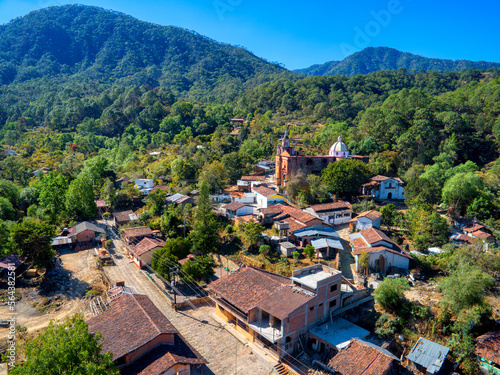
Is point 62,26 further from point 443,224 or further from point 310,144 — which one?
point 443,224

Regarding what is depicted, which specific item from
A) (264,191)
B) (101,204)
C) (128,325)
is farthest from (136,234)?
(264,191)

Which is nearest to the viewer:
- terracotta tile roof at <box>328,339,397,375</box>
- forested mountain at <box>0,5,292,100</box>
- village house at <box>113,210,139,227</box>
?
terracotta tile roof at <box>328,339,397,375</box>

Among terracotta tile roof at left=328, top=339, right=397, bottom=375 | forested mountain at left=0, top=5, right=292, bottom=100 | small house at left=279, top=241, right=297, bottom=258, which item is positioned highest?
forested mountain at left=0, top=5, right=292, bottom=100

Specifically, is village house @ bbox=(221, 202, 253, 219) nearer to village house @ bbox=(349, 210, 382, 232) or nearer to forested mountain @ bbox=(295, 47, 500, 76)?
village house @ bbox=(349, 210, 382, 232)

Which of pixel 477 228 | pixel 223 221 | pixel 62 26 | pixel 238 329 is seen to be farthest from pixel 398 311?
pixel 62 26

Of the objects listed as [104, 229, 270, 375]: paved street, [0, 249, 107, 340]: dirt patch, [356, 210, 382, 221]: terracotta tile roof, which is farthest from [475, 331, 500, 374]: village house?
[0, 249, 107, 340]: dirt patch

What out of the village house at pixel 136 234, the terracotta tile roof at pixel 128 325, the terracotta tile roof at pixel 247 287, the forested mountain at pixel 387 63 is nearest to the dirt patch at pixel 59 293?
the village house at pixel 136 234

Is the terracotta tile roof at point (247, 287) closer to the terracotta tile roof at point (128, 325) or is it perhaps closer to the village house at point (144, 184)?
the terracotta tile roof at point (128, 325)
